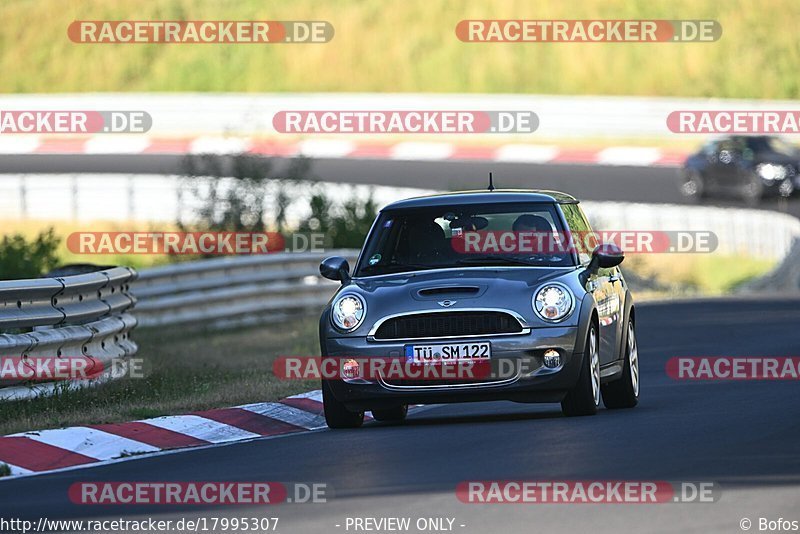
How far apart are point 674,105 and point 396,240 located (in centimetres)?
2632

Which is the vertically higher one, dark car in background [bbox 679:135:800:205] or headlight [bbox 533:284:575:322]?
dark car in background [bbox 679:135:800:205]

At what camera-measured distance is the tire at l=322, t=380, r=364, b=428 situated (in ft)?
39.1

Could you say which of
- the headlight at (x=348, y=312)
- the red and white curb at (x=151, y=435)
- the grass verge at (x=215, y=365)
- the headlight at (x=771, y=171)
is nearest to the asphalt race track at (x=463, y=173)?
the headlight at (x=771, y=171)

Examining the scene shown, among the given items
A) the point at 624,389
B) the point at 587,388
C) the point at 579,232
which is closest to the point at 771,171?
the point at 579,232

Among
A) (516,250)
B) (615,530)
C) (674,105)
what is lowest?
(615,530)

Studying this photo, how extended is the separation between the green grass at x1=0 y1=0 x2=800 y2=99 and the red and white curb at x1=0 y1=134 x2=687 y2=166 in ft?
22.2

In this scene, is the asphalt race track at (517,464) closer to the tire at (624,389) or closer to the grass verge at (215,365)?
the tire at (624,389)

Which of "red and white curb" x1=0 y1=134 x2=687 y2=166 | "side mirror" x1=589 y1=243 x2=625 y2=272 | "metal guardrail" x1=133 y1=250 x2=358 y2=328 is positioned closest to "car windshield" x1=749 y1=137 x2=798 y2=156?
"red and white curb" x1=0 y1=134 x2=687 y2=166

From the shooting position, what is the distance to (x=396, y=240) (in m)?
12.7

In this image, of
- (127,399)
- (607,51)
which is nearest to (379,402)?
(127,399)

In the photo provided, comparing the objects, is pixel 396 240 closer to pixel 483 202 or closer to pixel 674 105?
pixel 483 202

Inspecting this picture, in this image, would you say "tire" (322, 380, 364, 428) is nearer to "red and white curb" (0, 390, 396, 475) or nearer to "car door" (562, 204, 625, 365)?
"red and white curb" (0, 390, 396, 475)

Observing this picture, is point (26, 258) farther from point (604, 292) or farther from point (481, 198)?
point (604, 292)

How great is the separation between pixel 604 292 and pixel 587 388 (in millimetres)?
983
